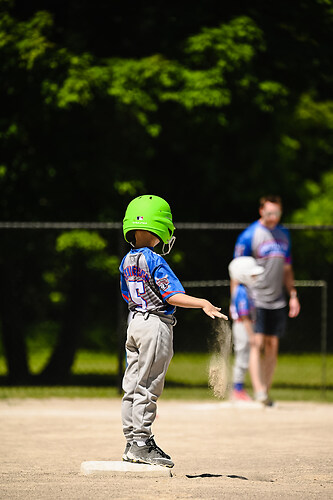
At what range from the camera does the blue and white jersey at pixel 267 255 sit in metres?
10.7

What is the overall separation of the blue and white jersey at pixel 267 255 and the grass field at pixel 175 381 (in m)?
1.84

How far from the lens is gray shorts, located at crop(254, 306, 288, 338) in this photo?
10.6m

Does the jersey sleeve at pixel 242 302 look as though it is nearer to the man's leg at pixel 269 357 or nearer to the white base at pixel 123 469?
the man's leg at pixel 269 357

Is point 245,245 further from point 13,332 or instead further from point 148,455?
point 148,455

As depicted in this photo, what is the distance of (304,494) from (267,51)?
29.8ft

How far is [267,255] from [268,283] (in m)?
0.31

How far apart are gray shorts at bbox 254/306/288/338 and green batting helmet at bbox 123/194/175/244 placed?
183 inches

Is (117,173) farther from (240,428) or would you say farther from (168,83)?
(240,428)

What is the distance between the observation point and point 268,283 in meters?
10.7

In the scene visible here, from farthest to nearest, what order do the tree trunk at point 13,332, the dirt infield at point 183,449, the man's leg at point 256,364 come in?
the tree trunk at point 13,332, the man's leg at point 256,364, the dirt infield at point 183,449

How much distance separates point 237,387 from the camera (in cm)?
1066

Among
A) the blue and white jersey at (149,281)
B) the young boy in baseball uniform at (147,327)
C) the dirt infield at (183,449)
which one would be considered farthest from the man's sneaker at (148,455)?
the blue and white jersey at (149,281)

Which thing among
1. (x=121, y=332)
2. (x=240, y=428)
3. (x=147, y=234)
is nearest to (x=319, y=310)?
(x=121, y=332)

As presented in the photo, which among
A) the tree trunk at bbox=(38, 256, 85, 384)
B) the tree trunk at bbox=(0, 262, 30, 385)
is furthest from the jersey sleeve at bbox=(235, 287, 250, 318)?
the tree trunk at bbox=(0, 262, 30, 385)
